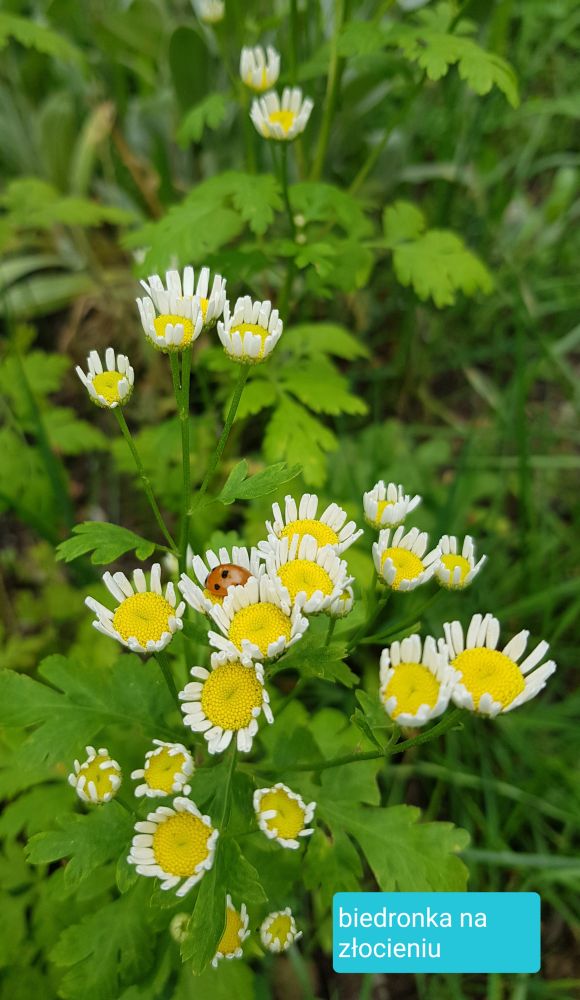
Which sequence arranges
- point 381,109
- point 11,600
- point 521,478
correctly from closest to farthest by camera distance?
point 521,478 → point 11,600 → point 381,109

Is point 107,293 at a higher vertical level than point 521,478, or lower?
higher

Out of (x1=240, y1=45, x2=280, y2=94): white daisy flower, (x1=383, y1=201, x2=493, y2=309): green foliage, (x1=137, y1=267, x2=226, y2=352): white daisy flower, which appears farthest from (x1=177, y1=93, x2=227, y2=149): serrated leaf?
(x1=137, y1=267, x2=226, y2=352): white daisy flower

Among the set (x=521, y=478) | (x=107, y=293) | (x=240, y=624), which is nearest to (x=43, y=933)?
(x=240, y=624)

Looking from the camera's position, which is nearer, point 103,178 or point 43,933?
point 43,933

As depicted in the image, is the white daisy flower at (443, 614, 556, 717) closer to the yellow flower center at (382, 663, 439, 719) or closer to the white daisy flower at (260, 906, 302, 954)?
the yellow flower center at (382, 663, 439, 719)

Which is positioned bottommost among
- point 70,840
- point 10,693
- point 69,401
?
point 70,840

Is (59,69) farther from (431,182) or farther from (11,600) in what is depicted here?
(11,600)
